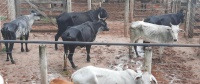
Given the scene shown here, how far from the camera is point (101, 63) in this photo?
932cm

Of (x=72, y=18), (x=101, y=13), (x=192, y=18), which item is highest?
(x=101, y=13)

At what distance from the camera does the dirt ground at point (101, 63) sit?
819 centimetres

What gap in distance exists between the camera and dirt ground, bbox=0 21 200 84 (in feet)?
26.9

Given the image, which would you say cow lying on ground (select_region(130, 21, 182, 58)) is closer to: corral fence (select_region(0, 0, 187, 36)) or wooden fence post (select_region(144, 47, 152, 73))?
corral fence (select_region(0, 0, 187, 36))

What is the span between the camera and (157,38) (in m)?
9.73

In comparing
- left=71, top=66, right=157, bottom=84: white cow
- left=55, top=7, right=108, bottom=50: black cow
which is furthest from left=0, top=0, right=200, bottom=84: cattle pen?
left=55, top=7, right=108, bottom=50: black cow

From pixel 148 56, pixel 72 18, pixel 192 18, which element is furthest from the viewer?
pixel 192 18

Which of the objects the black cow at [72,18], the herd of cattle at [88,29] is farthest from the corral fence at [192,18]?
the black cow at [72,18]

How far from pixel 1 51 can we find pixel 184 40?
6228 mm

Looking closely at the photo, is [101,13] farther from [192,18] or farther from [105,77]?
[105,77]

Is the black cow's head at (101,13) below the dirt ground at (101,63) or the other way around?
the other way around

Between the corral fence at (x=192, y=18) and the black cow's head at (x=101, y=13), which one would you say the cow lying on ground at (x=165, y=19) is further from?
the black cow's head at (x=101, y=13)

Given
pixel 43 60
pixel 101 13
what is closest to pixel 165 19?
pixel 101 13

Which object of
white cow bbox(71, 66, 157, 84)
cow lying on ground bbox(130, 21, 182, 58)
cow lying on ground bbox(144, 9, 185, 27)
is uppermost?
cow lying on ground bbox(144, 9, 185, 27)
